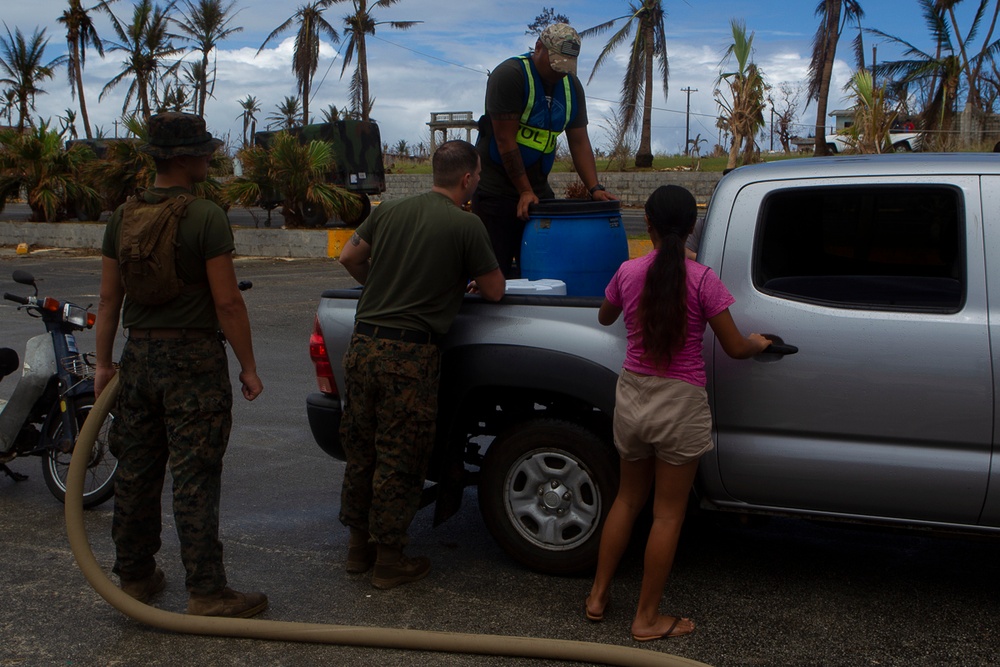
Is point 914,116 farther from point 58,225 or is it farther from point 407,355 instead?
point 407,355

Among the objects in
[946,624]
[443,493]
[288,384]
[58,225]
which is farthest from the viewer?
[58,225]

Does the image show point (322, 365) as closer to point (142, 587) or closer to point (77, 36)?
point (142, 587)

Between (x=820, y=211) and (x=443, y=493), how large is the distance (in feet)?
Answer: 6.39

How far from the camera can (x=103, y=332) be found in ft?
13.4

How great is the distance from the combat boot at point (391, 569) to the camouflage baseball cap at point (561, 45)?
2.60 meters

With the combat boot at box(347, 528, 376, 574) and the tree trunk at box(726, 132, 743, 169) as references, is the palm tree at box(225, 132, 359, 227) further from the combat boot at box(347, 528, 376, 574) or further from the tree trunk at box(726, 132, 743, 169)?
the combat boot at box(347, 528, 376, 574)

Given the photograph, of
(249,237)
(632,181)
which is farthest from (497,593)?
(632,181)

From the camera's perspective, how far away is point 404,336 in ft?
13.9

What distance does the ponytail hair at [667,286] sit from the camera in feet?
11.9

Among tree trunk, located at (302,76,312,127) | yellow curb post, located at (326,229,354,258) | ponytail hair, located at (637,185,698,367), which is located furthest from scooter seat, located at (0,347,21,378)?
tree trunk, located at (302,76,312,127)

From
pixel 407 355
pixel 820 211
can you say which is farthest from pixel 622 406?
pixel 820 211

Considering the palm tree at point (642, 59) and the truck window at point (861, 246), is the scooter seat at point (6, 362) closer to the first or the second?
the truck window at point (861, 246)

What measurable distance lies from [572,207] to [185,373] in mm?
2035

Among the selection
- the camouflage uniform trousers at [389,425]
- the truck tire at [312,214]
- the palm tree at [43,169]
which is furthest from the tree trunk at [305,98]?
the camouflage uniform trousers at [389,425]
